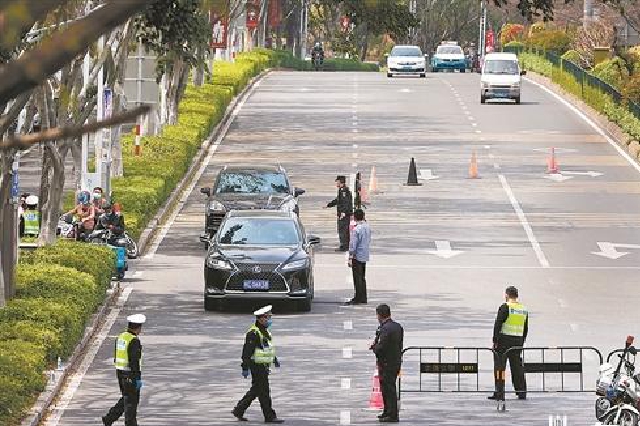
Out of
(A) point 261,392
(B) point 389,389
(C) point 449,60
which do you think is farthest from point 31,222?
(C) point 449,60

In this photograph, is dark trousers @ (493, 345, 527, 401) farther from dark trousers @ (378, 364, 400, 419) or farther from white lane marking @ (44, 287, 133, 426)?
white lane marking @ (44, 287, 133, 426)

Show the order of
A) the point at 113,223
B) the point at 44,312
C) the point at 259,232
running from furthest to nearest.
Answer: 1. the point at 113,223
2. the point at 259,232
3. the point at 44,312

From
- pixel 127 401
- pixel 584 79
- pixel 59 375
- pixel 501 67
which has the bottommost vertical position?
pixel 584 79

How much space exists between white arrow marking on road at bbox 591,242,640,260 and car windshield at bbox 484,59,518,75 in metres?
35.0

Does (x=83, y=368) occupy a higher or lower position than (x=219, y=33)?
lower

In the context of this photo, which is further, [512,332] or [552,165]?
[552,165]

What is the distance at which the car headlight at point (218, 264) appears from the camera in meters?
30.0

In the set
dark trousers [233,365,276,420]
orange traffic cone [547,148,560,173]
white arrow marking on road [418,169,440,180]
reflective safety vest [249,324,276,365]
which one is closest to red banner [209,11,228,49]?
white arrow marking on road [418,169,440,180]

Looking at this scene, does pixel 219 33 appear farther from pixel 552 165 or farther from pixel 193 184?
pixel 193 184

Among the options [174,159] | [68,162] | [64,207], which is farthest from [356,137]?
[64,207]

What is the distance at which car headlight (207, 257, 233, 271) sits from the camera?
30.0 meters

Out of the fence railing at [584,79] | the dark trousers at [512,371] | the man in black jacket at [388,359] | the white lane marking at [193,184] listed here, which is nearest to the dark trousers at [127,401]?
the man in black jacket at [388,359]

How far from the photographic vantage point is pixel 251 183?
3947 centimetres

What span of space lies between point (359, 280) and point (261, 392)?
998cm
